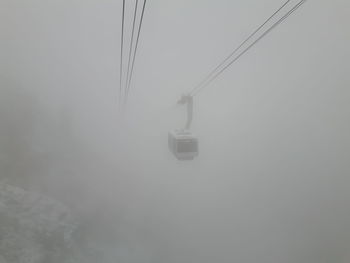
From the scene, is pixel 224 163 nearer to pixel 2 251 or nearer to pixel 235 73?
pixel 235 73

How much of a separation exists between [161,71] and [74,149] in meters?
2.29

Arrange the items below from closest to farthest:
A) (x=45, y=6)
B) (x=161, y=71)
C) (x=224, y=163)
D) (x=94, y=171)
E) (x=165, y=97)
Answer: (x=45, y=6)
(x=161, y=71)
(x=165, y=97)
(x=94, y=171)
(x=224, y=163)

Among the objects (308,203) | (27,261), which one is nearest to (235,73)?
(308,203)

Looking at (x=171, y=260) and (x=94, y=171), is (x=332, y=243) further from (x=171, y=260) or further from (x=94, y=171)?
(x=94, y=171)

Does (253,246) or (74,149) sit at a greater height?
(74,149)

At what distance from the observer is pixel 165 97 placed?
379 centimetres

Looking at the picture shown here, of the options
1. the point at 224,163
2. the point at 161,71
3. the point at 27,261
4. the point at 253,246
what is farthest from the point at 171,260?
the point at 161,71

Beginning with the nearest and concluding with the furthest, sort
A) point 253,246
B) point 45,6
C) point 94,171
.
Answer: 1. point 45,6
2. point 94,171
3. point 253,246

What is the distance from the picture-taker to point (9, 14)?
3.31m

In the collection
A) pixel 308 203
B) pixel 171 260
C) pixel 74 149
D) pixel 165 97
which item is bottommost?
pixel 171 260

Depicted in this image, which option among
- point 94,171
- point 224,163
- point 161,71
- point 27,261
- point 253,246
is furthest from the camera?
point 253,246

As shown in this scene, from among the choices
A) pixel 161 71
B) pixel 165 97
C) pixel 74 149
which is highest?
pixel 161 71

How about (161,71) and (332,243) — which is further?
(332,243)

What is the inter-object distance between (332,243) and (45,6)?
726cm
